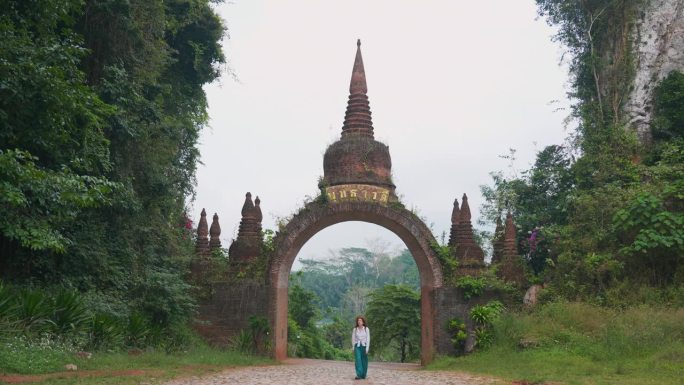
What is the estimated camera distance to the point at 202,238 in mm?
16906

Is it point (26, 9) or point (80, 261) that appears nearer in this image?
point (26, 9)

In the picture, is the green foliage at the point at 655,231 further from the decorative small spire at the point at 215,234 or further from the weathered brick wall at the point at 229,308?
the decorative small spire at the point at 215,234

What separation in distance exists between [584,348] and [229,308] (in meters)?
8.66

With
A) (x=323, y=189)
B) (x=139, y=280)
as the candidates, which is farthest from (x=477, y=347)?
(x=139, y=280)

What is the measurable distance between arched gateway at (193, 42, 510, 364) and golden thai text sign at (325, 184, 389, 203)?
3 cm

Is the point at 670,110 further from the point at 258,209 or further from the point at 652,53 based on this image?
the point at 258,209

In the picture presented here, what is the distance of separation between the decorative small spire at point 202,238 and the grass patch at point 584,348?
674cm

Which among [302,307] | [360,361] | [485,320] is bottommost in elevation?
[360,361]

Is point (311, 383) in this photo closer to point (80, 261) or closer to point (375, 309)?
point (80, 261)

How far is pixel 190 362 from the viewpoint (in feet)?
38.8

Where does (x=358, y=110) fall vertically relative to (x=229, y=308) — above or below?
above

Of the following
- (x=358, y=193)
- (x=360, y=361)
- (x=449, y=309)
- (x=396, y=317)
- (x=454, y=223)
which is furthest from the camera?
(x=396, y=317)

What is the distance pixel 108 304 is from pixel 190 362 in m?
1.93

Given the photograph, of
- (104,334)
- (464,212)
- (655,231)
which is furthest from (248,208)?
(655,231)
